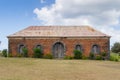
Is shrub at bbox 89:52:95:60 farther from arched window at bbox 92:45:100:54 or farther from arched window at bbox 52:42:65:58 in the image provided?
arched window at bbox 52:42:65:58

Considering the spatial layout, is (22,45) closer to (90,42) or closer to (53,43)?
(53,43)

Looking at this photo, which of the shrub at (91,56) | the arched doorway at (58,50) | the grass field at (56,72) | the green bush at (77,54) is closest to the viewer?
the grass field at (56,72)

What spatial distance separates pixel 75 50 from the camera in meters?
43.9

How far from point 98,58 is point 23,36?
11.9m

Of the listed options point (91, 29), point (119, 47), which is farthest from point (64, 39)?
point (119, 47)

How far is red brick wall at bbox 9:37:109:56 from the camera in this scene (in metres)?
44.2

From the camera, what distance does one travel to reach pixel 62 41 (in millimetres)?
44875

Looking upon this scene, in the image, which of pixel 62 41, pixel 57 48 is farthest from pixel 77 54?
pixel 57 48

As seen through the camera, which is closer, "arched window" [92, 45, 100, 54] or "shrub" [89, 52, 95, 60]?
"shrub" [89, 52, 95, 60]

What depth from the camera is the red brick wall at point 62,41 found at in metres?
44.2

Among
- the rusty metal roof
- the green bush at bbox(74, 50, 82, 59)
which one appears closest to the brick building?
the rusty metal roof

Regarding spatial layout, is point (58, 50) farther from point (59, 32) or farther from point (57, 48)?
point (59, 32)

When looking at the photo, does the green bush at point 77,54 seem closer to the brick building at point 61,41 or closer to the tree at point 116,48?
the brick building at point 61,41

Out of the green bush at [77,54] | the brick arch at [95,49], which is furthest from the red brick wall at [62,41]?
the green bush at [77,54]
